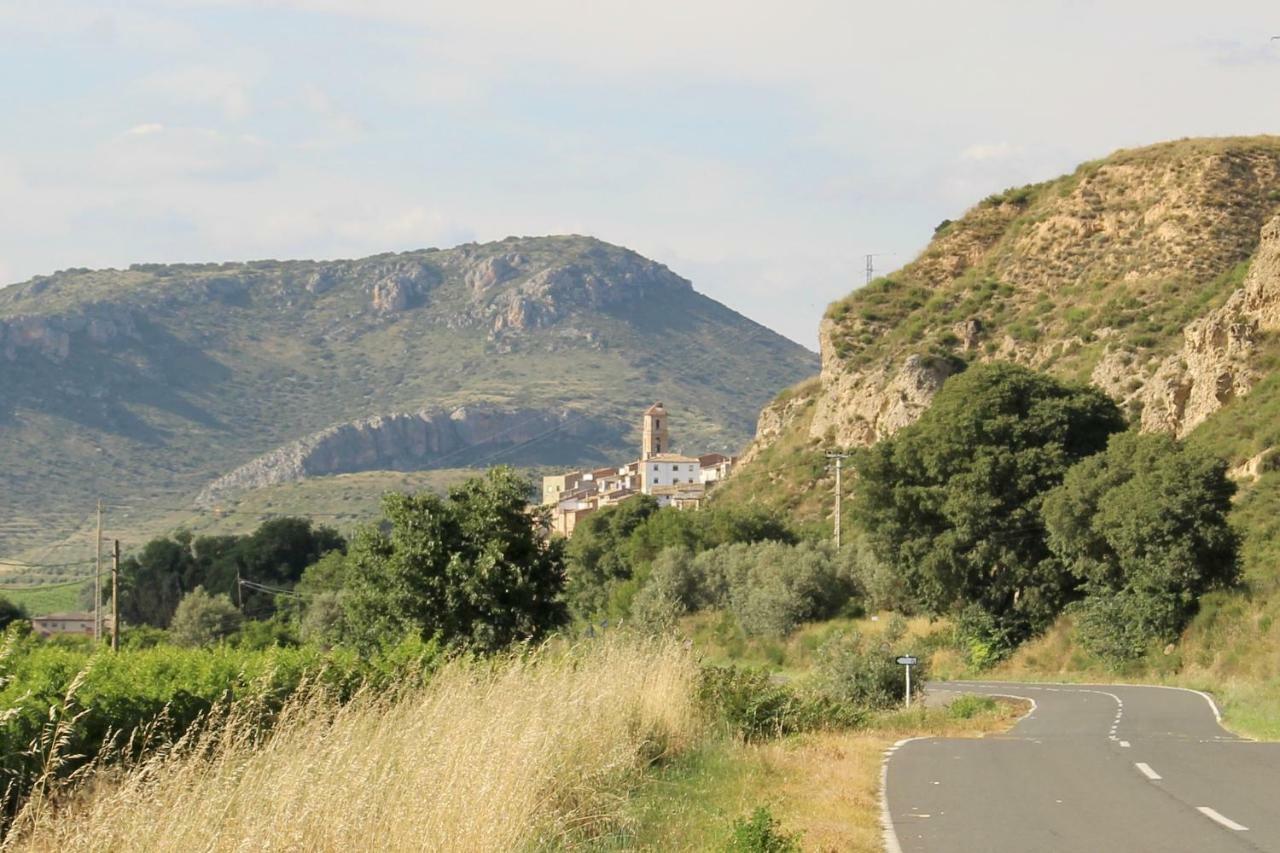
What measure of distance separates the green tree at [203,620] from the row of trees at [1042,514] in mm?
35215

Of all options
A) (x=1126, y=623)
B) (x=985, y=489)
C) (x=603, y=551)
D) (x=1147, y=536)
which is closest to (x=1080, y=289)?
(x=603, y=551)

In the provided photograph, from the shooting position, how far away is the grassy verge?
13398 mm

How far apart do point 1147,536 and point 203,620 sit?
162 feet

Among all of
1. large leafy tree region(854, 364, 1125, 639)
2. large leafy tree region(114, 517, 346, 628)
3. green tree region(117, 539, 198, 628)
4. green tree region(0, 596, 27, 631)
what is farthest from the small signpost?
green tree region(117, 539, 198, 628)

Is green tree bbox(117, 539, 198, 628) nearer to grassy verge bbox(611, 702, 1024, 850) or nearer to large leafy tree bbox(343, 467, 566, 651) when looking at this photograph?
large leafy tree bbox(343, 467, 566, 651)

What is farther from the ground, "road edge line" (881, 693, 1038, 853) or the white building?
"road edge line" (881, 693, 1038, 853)

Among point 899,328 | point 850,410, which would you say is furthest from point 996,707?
point 899,328

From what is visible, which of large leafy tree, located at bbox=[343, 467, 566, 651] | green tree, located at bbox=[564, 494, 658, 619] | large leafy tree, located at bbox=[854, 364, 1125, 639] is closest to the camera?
large leafy tree, located at bbox=[343, 467, 566, 651]

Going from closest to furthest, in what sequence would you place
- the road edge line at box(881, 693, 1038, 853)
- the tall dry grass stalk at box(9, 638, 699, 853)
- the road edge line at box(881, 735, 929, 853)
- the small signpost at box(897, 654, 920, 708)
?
the tall dry grass stalk at box(9, 638, 699, 853) < the road edge line at box(881, 735, 929, 853) < the road edge line at box(881, 693, 1038, 853) < the small signpost at box(897, 654, 920, 708)

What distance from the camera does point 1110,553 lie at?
52594mm

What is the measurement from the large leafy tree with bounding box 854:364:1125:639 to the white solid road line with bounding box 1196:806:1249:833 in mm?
40588

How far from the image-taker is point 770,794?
16625 mm

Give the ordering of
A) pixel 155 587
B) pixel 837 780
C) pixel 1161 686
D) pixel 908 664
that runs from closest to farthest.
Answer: pixel 837 780 → pixel 908 664 → pixel 1161 686 → pixel 155 587

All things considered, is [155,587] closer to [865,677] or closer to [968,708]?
[865,677]
